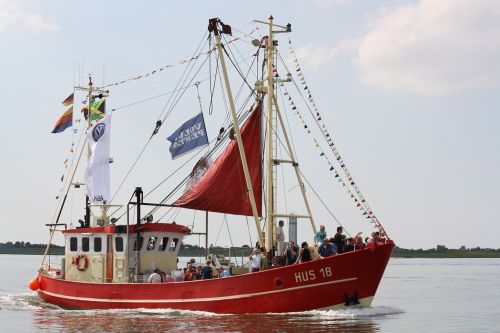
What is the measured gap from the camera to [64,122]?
1718 inches

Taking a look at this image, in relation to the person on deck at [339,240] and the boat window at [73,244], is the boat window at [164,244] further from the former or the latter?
the person on deck at [339,240]

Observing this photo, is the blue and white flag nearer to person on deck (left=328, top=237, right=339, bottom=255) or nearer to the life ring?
the life ring

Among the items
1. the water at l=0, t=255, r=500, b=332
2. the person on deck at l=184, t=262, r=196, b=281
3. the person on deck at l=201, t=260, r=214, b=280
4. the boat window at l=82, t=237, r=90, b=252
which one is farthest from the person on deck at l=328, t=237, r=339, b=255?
the boat window at l=82, t=237, r=90, b=252

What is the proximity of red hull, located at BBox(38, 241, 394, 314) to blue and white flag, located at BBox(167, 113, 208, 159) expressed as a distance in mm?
6035

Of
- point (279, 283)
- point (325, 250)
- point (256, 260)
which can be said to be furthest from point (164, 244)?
point (325, 250)

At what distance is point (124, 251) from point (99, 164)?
5010 mm

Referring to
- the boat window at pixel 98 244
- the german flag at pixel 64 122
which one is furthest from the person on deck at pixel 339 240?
the german flag at pixel 64 122

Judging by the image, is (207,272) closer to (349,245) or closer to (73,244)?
(349,245)

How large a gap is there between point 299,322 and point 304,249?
2846 millimetres

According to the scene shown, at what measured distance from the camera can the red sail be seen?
1350 inches

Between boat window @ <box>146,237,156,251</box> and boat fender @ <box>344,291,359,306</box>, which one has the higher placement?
boat window @ <box>146,237,156,251</box>

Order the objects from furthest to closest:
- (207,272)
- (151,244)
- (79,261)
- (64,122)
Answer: (64,122) → (79,261) → (151,244) → (207,272)

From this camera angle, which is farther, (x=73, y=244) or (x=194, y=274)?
(x=73, y=244)

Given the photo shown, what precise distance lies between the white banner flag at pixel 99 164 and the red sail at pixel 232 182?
18.2 ft
